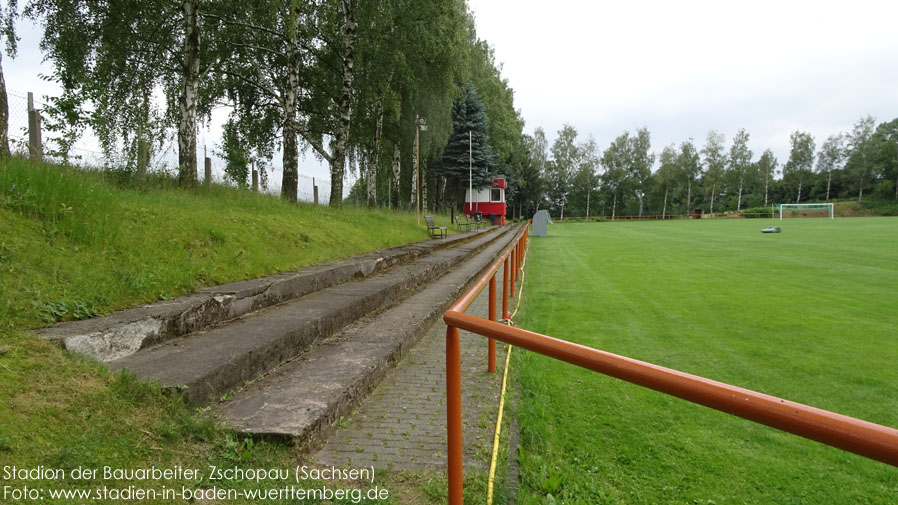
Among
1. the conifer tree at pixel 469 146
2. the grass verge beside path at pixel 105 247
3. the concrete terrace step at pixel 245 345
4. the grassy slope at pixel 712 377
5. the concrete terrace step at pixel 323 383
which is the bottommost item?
the grassy slope at pixel 712 377

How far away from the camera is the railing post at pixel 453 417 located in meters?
1.73

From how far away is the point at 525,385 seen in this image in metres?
3.70

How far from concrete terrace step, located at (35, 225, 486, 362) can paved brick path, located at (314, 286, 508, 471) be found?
148 cm

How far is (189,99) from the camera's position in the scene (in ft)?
27.1

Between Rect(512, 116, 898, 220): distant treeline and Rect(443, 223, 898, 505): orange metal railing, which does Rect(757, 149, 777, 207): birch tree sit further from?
Rect(443, 223, 898, 505): orange metal railing

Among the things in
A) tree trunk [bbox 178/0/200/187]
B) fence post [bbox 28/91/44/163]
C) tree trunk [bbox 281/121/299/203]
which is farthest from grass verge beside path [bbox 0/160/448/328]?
tree trunk [bbox 281/121/299/203]

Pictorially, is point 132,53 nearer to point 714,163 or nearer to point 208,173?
point 208,173

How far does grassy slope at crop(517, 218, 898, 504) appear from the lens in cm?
244

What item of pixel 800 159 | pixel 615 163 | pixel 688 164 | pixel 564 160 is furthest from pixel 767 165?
pixel 564 160

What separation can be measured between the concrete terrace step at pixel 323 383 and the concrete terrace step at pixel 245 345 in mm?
107

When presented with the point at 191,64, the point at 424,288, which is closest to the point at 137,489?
the point at 424,288

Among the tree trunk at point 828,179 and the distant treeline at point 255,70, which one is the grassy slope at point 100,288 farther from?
the tree trunk at point 828,179

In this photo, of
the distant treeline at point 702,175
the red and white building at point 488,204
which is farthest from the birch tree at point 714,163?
the red and white building at point 488,204

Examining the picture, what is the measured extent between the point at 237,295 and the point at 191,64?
6264mm
